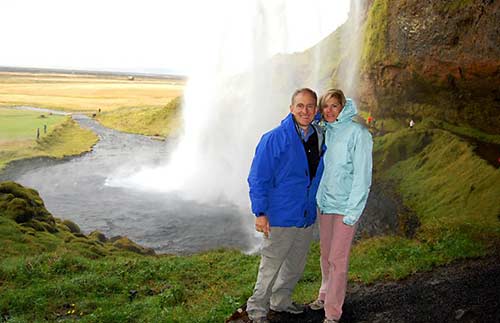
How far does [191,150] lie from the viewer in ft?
125

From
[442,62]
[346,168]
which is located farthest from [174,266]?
[442,62]

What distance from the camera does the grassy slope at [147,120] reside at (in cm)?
6425

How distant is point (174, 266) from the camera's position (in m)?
13.3

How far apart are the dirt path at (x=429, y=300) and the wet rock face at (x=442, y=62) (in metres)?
17.8

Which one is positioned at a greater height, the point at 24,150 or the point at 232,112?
the point at 232,112

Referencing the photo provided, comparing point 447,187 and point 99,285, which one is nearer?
point 99,285

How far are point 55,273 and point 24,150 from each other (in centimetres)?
3320

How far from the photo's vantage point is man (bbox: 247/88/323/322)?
599cm

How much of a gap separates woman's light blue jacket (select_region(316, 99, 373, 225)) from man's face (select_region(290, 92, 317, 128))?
410mm

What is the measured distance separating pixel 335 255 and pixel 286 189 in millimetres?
1165

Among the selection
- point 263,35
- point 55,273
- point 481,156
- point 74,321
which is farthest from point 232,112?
point 74,321

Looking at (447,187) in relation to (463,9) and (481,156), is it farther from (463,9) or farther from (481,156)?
(463,9)

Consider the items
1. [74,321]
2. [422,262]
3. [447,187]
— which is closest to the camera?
[74,321]

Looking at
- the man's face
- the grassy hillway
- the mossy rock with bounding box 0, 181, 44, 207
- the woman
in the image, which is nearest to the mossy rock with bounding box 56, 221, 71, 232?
the grassy hillway
